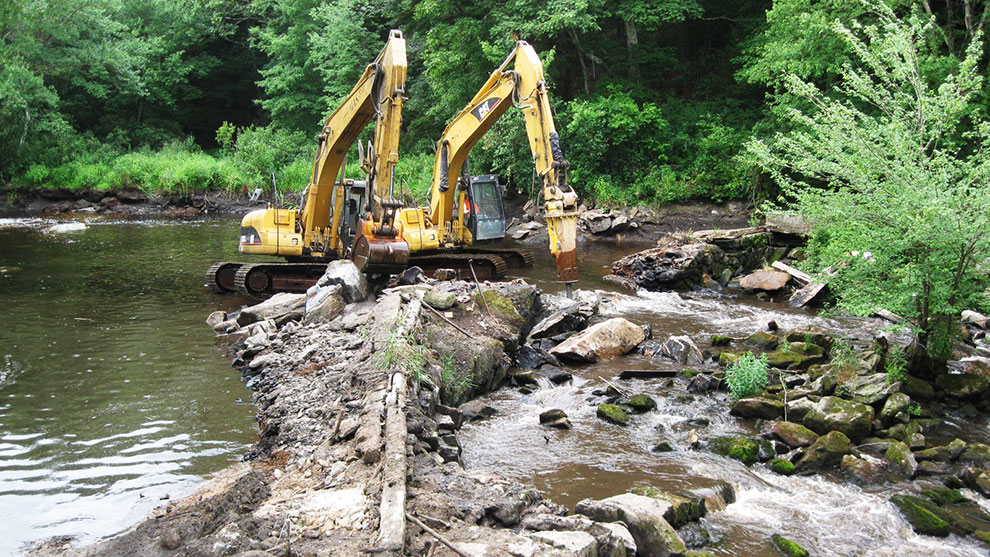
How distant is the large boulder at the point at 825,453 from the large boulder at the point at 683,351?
314cm

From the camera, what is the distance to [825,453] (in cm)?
703

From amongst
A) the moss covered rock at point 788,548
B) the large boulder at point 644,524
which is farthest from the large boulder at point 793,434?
the large boulder at point 644,524

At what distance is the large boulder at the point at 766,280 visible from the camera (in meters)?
14.9

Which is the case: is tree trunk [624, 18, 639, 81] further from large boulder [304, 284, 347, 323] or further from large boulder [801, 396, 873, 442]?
large boulder [801, 396, 873, 442]

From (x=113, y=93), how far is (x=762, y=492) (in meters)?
41.1

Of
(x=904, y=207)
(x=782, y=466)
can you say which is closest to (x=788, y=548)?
(x=782, y=466)

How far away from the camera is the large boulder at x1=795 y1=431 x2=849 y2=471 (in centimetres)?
698

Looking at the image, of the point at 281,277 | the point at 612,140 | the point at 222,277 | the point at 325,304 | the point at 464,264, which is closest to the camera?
the point at 325,304

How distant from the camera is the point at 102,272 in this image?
16297 millimetres

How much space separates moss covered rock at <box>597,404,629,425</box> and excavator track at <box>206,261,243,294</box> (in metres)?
9.05

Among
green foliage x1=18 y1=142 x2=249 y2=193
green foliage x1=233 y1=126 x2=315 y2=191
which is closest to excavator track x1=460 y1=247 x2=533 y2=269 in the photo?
green foliage x1=233 y1=126 x2=315 y2=191

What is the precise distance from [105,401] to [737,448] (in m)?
6.87

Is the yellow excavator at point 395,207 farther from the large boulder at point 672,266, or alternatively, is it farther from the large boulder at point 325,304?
the large boulder at point 672,266

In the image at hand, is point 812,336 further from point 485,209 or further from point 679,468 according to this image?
point 485,209
